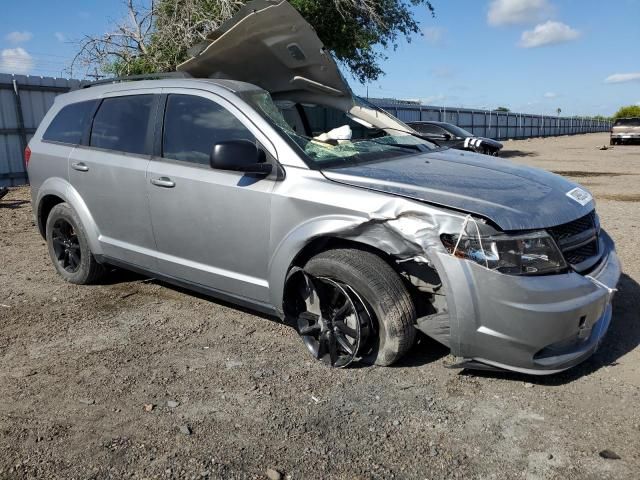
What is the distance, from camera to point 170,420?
9.78 feet

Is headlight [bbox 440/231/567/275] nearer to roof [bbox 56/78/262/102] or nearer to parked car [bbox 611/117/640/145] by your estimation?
roof [bbox 56/78/262/102]

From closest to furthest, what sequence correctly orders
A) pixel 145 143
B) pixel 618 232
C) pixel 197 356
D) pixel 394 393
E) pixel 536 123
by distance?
pixel 394 393, pixel 197 356, pixel 145 143, pixel 618 232, pixel 536 123

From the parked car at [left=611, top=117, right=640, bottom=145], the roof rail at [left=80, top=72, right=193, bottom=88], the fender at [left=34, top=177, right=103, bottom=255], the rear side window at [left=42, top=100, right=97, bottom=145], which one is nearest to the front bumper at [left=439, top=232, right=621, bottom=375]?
the roof rail at [left=80, top=72, right=193, bottom=88]

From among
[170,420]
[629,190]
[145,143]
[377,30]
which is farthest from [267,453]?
[377,30]

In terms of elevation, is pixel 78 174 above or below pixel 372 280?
above

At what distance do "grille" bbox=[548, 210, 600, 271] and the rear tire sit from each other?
0.90 m

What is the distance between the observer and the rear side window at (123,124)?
14.5ft

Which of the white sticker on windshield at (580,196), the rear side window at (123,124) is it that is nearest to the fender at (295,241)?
the white sticker on windshield at (580,196)

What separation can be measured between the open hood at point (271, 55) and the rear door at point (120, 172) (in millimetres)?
679

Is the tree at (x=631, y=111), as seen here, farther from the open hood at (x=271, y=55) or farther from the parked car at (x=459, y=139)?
the open hood at (x=271, y=55)

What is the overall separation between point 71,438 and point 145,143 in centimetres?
232

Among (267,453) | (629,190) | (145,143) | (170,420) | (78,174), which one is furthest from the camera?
(629,190)

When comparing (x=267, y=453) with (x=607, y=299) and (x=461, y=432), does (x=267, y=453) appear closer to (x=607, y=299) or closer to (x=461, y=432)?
(x=461, y=432)

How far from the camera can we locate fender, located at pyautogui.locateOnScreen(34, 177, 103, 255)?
191 inches
